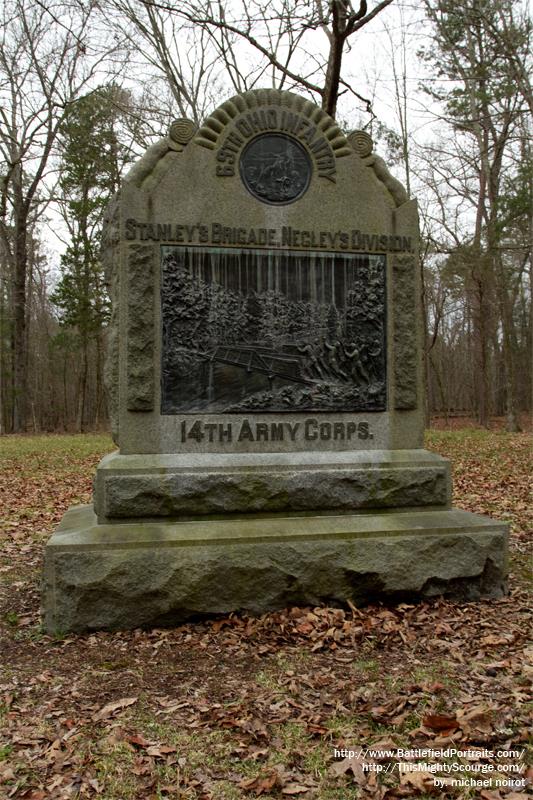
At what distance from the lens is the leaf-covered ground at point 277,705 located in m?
2.87

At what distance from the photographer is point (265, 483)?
5.09 metres

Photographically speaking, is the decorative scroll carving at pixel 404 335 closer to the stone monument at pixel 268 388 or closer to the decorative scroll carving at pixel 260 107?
the stone monument at pixel 268 388

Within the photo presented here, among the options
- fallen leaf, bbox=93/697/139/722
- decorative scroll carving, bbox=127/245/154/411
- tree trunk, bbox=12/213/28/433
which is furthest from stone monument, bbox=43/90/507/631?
tree trunk, bbox=12/213/28/433

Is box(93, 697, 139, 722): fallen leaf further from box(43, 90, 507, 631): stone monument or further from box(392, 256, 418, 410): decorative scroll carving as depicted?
box(392, 256, 418, 410): decorative scroll carving

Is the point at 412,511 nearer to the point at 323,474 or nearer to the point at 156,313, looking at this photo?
the point at 323,474

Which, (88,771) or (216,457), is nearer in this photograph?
(88,771)

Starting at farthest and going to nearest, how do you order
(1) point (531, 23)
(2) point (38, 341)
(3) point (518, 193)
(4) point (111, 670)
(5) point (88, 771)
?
(2) point (38, 341), (3) point (518, 193), (1) point (531, 23), (4) point (111, 670), (5) point (88, 771)

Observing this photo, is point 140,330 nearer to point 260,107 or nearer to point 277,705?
point 260,107

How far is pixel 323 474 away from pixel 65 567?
2.05 meters

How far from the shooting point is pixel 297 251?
213 inches

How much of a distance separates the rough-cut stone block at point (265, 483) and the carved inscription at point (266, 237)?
1.74m

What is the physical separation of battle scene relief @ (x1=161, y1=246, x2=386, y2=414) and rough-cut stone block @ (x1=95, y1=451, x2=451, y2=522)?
0.45 metres

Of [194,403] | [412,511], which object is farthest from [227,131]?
[412,511]

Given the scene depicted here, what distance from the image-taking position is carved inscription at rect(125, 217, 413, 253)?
518 cm
